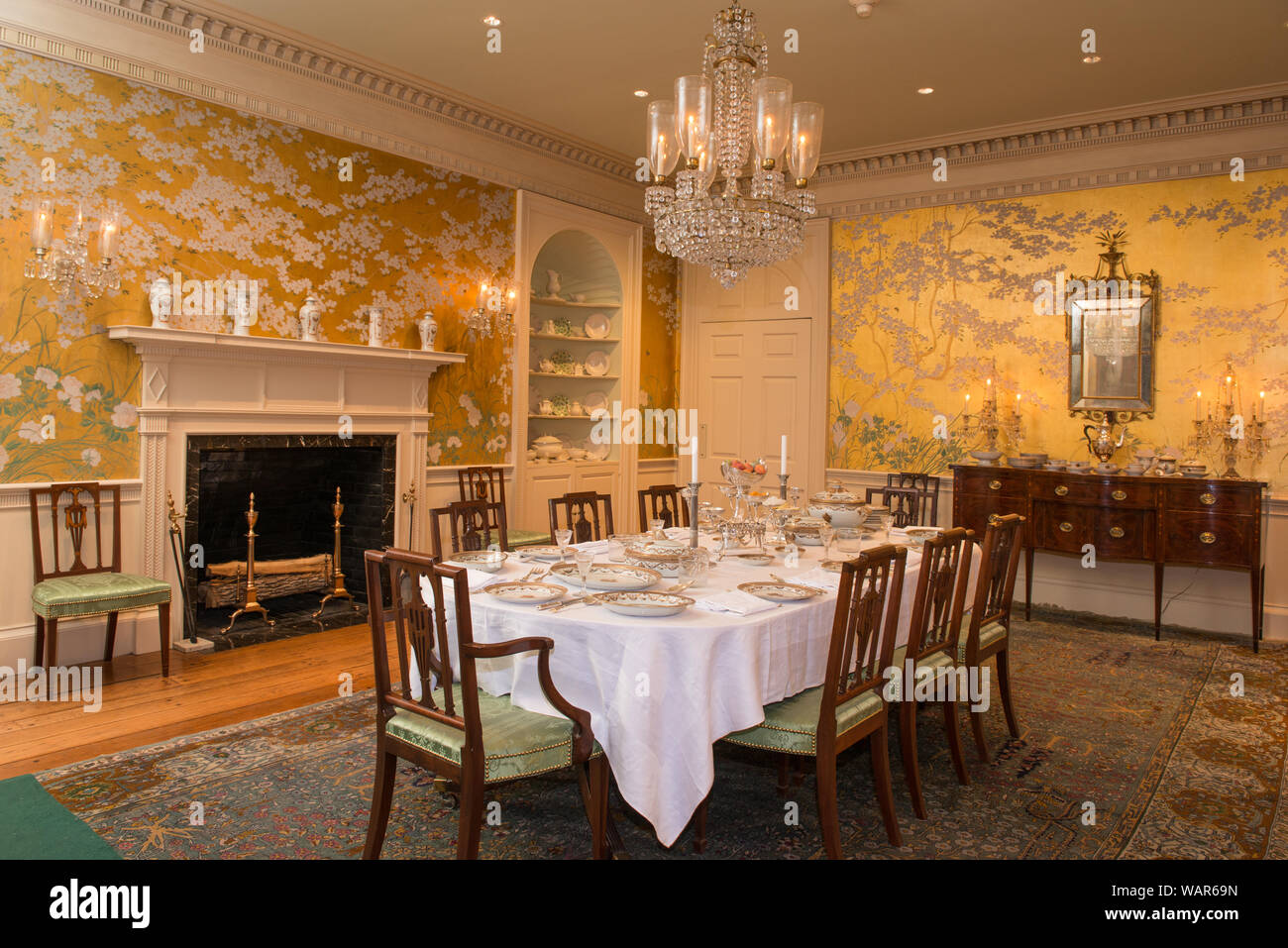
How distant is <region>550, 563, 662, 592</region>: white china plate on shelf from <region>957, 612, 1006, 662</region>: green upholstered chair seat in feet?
4.52

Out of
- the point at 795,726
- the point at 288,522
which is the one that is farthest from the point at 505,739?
the point at 288,522

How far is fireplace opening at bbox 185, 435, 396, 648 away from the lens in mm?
5238

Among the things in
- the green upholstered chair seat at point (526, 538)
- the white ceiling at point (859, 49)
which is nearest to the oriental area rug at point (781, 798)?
the green upholstered chair seat at point (526, 538)

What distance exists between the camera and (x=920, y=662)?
3.18 meters

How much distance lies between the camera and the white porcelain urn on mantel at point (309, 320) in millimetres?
5105

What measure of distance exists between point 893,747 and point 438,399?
3.75 meters

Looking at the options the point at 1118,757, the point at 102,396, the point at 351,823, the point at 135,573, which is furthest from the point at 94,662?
the point at 1118,757

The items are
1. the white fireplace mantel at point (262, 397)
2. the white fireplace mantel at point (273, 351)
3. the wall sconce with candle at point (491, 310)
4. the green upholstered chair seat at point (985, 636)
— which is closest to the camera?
the green upholstered chair seat at point (985, 636)

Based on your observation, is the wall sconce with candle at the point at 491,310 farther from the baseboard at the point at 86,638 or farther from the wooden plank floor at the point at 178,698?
the baseboard at the point at 86,638

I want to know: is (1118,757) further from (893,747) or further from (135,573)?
(135,573)

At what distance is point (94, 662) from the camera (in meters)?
4.39

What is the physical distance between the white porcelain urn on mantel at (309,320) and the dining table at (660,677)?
2981mm

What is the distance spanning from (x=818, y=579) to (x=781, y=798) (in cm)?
78

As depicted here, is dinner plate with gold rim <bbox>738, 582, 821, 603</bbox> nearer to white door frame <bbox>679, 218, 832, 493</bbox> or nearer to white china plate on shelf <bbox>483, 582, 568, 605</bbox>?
white china plate on shelf <bbox>483, 582, 568, 605</bbox>
